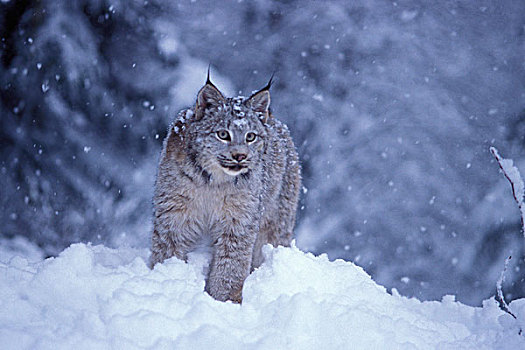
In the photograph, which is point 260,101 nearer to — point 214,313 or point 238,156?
point 238,156

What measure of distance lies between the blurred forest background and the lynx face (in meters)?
3.40

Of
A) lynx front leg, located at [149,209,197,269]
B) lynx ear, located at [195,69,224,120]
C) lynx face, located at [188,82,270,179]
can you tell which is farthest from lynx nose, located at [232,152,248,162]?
lynx front leg, located at [149,209,197,269]

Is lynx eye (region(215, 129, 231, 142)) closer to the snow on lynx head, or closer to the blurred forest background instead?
the snow on lynx head

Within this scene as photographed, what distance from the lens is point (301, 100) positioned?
8680 mm

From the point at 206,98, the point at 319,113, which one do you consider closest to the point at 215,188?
the point at 206,98

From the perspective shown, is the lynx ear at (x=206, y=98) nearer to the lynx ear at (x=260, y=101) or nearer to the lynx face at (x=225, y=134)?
the lynx face at (x=225, y=134)

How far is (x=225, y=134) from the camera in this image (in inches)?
151

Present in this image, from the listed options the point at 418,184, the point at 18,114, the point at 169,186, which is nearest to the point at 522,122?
the point at 418,184

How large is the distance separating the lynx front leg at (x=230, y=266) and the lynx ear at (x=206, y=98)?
94 cm

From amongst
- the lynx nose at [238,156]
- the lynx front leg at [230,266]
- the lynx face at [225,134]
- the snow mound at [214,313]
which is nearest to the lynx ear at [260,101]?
the lynx face at [225,134]

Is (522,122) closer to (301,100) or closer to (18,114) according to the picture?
(301,100)

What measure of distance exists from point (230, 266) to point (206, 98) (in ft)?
4.16

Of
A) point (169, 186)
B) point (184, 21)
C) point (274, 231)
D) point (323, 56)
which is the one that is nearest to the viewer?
point (169, 186)

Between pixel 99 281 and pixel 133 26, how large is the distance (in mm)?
5691
